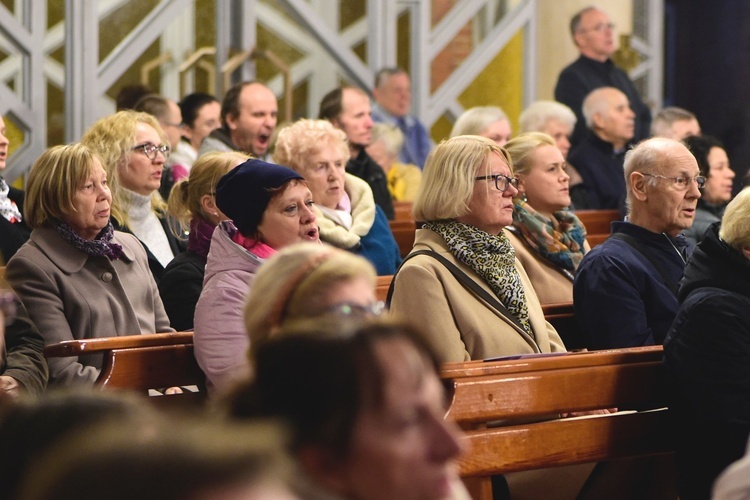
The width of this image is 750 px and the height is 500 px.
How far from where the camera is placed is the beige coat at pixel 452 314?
3695 mm

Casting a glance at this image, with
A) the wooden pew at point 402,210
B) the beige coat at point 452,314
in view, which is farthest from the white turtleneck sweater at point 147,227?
the wooden pew at point 402,210

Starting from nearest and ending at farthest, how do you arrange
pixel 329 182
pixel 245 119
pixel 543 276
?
pixel 543 276 → pixel 329 182 → pixel 245 119

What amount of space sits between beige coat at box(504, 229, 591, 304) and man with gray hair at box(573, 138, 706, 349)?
0.39 metres

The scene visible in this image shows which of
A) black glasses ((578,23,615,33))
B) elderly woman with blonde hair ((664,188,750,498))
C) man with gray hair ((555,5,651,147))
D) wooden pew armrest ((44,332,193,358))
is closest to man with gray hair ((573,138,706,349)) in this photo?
elderly woman with blonde hair ((664,188,750,498))

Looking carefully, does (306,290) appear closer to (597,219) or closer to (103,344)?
(103,344)

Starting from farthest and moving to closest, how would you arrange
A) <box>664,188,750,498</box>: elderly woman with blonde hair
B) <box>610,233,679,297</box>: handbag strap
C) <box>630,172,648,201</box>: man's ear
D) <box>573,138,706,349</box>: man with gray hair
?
1. <box>630,172,648,201</box>: man's ear
2. <box>610,233,679,297</box>: handbag strap
3. <box>573,138,706,349</box>: man with gray hair
4. <box>664,188,750,498</box>: elderly woman with blonde hair

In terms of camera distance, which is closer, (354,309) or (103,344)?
(354,309)

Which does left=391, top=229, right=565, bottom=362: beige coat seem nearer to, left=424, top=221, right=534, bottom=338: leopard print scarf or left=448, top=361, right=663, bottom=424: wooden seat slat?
left=424, top=221, right=534, bottom=338: leopard print scarf

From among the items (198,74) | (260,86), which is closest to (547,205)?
(260,86)

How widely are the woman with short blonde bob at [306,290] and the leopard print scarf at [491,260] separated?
1753 millimetres

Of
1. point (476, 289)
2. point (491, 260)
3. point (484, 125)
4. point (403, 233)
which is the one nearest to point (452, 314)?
point (476, 289)

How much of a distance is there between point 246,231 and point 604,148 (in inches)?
167

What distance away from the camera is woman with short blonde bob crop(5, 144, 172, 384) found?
147 inches

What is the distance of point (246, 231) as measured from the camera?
363 centimetres
